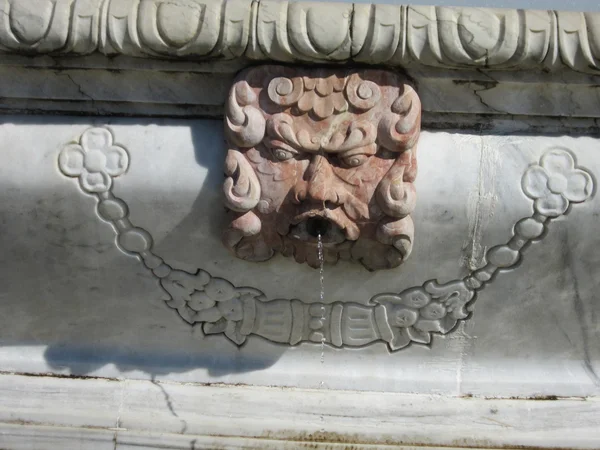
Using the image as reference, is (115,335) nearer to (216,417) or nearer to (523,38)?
(216,417)

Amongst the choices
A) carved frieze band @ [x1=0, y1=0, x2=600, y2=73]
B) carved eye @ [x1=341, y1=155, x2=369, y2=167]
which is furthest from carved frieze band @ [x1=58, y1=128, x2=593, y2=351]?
carved eye @ [x1=341, y1=155, x2=369, y2=167]

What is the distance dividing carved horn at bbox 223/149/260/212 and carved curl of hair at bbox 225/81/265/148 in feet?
0.11

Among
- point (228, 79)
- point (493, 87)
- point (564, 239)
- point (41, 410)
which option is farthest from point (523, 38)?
point (41, 410)

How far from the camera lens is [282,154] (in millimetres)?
1334

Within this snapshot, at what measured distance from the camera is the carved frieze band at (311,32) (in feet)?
4.17

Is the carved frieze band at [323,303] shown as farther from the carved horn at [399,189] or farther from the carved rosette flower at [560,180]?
the carved horn at [399,189]

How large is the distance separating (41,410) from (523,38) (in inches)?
43.3

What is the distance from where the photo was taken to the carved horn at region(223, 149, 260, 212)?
1.34 meters

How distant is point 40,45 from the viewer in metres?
1.32

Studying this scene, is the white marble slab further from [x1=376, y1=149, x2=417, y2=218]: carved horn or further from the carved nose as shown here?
the carved nose

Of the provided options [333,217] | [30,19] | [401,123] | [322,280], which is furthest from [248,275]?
[30,19]

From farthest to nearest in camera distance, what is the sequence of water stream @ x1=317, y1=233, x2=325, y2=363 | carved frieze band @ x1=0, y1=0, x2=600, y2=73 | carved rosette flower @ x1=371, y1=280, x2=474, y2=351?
carved rosette flower @ x1=371, y1=280, x2=474, y2=351 < water stream @ x1=317, y1=233, x2=325, y2=363 < carved frieze band @ x1=0, y1=0, x2=600, y2=73

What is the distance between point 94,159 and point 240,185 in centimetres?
29

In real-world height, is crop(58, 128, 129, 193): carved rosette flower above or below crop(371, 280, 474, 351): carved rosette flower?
above
